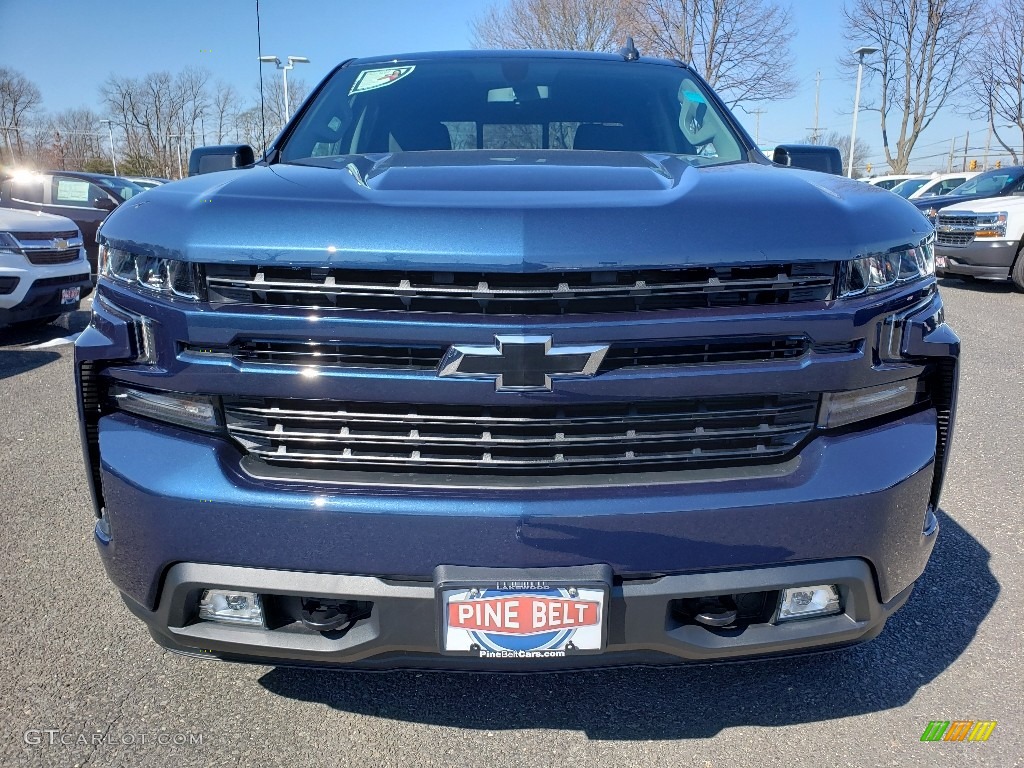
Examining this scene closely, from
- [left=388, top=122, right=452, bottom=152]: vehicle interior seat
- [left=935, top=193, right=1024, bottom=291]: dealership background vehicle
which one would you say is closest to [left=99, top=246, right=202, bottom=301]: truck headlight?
[left=388, top=122, right=452, bottom=152]: vehicle interior seat

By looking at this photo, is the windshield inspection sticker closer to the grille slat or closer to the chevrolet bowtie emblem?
the chevrolet bowtie emblem

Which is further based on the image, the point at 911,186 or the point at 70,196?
the point at 911,186

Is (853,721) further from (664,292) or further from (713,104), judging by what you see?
(713,104)

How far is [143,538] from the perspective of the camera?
163cm

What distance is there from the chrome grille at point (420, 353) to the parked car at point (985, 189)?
11.7m

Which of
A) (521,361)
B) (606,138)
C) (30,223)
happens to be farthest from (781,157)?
(30,223)

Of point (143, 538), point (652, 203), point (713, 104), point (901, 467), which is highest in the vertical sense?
point (713, 104)

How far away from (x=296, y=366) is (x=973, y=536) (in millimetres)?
2853

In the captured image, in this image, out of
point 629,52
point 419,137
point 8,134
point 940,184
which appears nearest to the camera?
point 419,137

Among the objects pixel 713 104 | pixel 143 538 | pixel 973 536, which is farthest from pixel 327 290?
pixel 973 536

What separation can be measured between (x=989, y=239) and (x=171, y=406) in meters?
11.1

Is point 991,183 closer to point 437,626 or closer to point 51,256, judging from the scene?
point 51,256

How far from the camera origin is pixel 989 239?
999 centimetres

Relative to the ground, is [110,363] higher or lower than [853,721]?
higher
